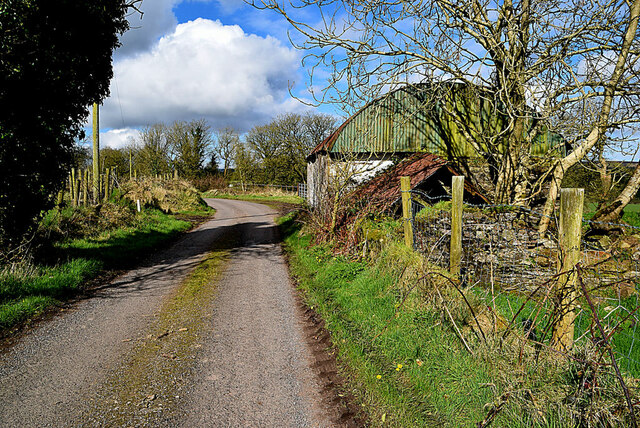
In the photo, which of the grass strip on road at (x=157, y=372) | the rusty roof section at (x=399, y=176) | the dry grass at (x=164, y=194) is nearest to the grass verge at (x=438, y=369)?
the grass strip on road at (x=157, y=372)

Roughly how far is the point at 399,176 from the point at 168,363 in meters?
12.0

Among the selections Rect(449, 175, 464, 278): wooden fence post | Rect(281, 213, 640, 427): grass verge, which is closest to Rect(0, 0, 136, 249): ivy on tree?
Rect(281, 213, 640, 427): grass verge

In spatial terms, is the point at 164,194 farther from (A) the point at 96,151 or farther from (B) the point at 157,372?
(B) the point at 157,372

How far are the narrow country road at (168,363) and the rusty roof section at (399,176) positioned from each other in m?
5.37

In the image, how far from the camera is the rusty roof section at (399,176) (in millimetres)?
12438

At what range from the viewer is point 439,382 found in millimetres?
3924

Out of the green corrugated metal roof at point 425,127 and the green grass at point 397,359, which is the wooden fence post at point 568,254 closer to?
the green grass at point 397,359

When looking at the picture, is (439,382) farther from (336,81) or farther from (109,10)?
(109,10)

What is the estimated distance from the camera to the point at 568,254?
384 cm

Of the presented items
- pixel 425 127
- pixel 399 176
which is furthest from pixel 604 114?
pixel 425 127

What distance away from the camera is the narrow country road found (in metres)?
3.77

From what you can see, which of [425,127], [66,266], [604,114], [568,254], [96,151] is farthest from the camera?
[425,127]

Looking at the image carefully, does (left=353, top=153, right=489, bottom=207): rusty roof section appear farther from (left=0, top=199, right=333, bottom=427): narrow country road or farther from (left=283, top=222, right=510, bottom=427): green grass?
(left=0, top=199, right=333, bottom=427): narrow country road

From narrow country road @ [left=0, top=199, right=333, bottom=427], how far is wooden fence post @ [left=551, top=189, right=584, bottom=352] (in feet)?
7.91
